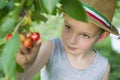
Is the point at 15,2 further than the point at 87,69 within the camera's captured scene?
No

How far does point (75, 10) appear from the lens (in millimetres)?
1049

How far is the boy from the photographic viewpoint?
6.04 feet

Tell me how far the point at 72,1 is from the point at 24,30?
0.16 m

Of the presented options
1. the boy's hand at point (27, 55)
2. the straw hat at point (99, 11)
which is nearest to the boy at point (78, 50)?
the straw hat at point (99, 11)

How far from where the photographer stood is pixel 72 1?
42.3 inches

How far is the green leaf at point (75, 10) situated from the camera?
1046mm

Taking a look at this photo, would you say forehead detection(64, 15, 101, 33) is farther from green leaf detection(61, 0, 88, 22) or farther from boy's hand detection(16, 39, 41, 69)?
green leaf detection(61, 0, 88, 22)

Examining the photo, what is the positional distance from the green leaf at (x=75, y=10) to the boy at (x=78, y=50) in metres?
0.66

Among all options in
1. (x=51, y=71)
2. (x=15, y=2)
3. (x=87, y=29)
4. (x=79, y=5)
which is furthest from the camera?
(x=51, y=71)

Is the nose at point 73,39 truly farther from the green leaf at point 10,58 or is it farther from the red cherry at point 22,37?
the green leaf at point 10,58

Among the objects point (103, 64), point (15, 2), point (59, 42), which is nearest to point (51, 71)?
point (59, 42)

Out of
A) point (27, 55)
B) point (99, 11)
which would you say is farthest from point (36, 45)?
point (99, 11)

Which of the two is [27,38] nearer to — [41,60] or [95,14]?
[95,14]

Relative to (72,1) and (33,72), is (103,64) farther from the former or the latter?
(72,1)
